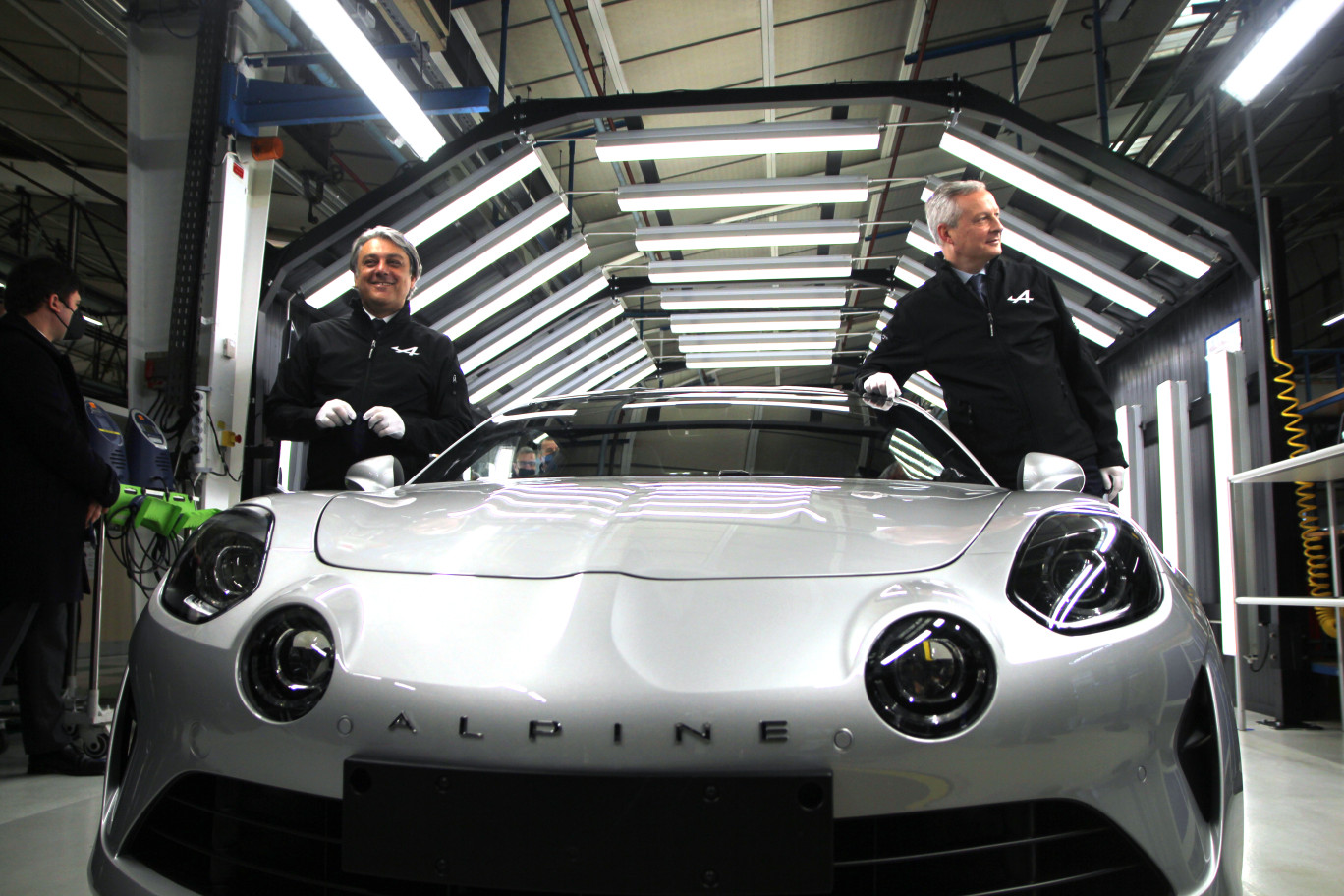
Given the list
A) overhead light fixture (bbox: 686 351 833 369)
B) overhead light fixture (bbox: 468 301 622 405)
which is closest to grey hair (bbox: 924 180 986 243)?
overhead light fixture (bbox: 468 301 622 405)

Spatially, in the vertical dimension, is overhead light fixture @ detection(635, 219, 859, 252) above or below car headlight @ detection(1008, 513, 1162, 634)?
above

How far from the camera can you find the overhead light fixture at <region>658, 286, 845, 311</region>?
768 centimetres

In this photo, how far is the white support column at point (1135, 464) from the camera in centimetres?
728

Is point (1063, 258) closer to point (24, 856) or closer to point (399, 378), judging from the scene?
point (399, 378)

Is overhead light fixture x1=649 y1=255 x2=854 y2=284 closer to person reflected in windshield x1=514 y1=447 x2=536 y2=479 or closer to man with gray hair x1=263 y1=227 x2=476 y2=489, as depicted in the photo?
man with gray hair x1=263 y1=227 x2=476 y2=489

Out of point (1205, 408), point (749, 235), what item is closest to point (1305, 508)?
point (1205, 408)

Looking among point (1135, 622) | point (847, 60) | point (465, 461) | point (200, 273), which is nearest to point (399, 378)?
point (465, 461)

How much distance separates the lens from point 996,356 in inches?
94.3

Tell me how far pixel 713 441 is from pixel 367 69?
120 inches

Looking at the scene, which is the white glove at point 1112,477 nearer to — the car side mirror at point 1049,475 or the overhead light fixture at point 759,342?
the car side mirror at point 1049,475

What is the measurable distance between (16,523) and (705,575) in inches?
92.9

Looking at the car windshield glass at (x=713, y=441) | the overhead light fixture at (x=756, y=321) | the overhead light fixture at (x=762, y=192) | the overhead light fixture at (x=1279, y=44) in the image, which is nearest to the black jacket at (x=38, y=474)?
the car windshield glass at (x=713, y=441)

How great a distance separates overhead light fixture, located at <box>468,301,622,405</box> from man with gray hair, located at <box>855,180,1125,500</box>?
21.6 ft

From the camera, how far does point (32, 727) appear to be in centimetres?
272
